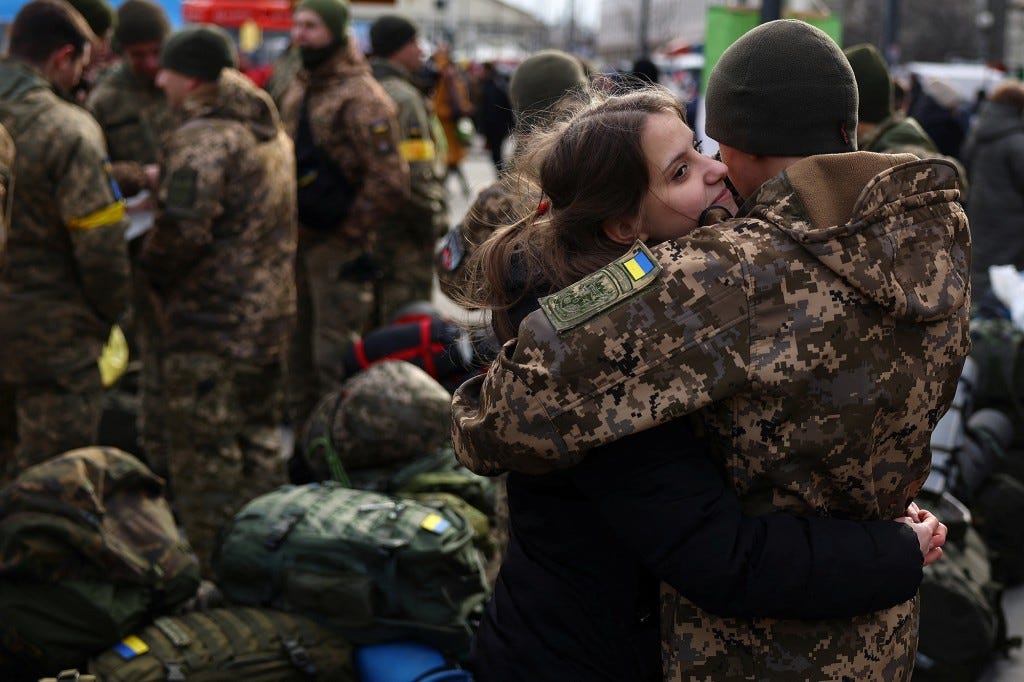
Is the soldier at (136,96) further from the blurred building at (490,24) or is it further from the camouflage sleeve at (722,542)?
the blurred building at (490,24)

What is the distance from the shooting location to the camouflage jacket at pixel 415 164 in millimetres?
6848

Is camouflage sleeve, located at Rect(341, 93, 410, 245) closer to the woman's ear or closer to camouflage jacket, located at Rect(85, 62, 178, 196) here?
camouflage jacket, located at Rect(85, 62, 178, 196)

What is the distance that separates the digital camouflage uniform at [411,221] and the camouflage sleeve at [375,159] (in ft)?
2.65

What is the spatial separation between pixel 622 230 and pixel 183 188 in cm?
295

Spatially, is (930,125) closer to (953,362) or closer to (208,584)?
(208,584)

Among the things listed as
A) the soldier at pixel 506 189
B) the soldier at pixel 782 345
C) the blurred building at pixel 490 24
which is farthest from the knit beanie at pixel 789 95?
the blurred building at pixel 490 24

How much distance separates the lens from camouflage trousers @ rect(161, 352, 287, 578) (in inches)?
186

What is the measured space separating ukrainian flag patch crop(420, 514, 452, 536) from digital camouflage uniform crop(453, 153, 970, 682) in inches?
57.2

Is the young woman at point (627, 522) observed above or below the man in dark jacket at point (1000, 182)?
above

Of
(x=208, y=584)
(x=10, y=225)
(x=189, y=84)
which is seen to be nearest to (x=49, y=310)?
(x=10, y=225)

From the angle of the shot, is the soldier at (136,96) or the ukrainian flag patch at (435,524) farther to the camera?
the soldier at (136,96)

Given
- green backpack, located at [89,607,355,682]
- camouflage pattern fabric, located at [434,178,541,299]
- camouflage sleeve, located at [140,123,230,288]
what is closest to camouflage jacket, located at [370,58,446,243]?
camouflage sleeve, located at [140,123,230,288]

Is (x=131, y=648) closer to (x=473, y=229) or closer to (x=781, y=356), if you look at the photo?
(x=473, y=229)

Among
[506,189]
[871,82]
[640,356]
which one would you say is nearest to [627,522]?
[640,356]
